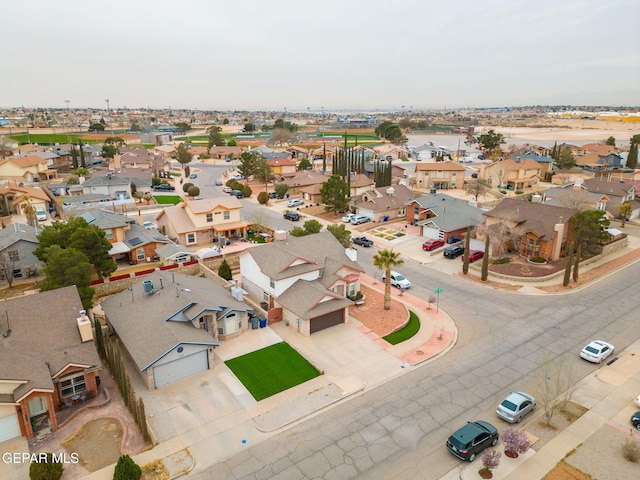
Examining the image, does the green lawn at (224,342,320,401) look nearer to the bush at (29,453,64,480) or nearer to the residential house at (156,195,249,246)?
the bush at (29,453,64,480)

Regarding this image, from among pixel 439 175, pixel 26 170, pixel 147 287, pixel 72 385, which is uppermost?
pixel 26 170

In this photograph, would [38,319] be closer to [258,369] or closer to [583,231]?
[258,369]

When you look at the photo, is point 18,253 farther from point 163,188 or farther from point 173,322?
point 163,188

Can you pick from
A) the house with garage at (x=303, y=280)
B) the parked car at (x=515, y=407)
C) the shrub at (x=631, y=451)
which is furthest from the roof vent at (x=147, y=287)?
the shrub at (x=631, y=451)

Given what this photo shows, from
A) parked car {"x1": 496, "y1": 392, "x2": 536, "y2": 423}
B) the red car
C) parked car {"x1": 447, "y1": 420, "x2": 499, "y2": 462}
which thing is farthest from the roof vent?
the red car

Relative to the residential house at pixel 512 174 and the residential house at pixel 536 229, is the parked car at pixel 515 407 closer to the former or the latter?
the residential house at pixel 536 229

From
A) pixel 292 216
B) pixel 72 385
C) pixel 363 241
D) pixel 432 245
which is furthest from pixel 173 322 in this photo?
pixel 292 216
